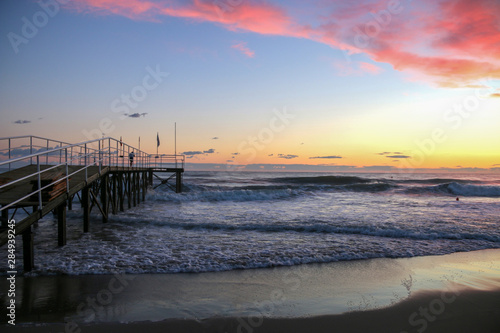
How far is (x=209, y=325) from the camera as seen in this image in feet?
15.5

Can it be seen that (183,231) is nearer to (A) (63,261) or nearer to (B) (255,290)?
(A) (63,261)

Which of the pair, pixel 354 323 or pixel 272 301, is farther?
pixel 272 301

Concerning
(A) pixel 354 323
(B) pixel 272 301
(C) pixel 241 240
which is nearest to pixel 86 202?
(C) pixel 241 240

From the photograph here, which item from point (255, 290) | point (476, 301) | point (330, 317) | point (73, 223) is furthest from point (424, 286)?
point (73, 223)

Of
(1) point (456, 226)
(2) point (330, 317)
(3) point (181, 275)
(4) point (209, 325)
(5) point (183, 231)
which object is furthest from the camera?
(1) point (456, 226)

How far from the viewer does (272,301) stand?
18.5ft

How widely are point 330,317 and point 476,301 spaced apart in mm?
3056

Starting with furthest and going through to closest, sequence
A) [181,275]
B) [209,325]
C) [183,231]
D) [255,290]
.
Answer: [183,231]
[181,275]
[255,290]
[209,325]
